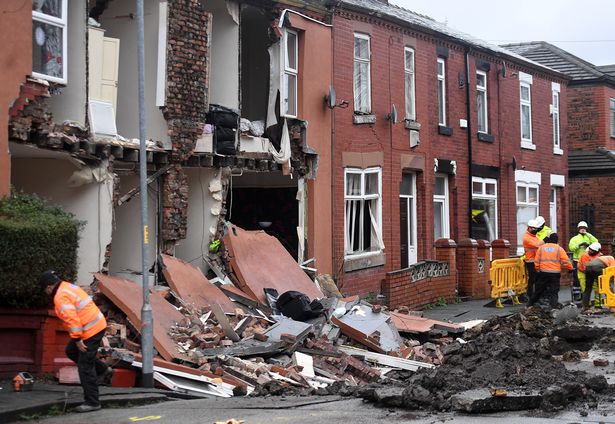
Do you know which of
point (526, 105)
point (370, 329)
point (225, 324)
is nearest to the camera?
point (225, 324)

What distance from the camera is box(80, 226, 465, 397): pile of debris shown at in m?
12.9

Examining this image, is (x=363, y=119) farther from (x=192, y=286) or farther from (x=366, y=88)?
(x=192, y=286)

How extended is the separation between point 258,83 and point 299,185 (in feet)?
8.38

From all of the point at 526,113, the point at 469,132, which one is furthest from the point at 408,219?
the point at 526,113

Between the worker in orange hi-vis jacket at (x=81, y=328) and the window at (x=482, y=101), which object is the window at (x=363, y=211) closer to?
the window at (x=482, y=101)

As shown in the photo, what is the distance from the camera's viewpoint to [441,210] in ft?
85.5

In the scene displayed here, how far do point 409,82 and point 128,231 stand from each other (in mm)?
9171

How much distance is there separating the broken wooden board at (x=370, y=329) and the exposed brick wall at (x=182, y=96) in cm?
331

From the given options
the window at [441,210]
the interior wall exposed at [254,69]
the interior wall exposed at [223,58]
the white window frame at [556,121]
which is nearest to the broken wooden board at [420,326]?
the interior wall exposed at [223,58]

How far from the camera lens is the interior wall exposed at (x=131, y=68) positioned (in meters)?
17.2

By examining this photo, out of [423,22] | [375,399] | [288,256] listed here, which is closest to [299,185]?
[288,256]

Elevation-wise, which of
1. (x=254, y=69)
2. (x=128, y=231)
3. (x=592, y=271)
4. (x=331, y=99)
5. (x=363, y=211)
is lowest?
(x=592, y=271)

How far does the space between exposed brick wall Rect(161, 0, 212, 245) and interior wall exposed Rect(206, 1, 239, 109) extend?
1048 millimetres

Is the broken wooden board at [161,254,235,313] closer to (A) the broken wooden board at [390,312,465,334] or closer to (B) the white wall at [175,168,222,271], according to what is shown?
(B) the white wall at [175,168,222,271]
